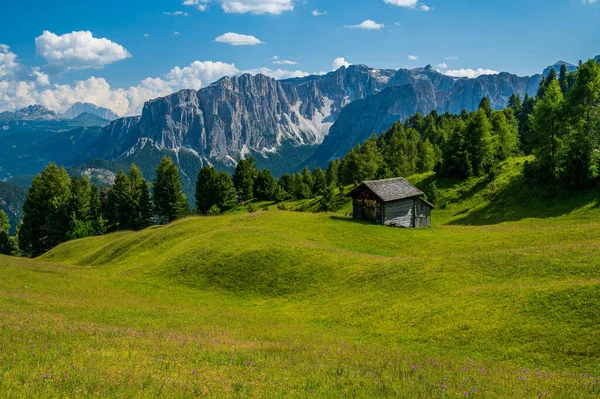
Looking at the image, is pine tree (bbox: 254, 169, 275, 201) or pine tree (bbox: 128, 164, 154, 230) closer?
pine tree (bbox: 128, 164, 154, 230)

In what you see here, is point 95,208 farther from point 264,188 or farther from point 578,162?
point 578,162

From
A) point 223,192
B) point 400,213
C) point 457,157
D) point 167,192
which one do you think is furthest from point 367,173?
point 167,192

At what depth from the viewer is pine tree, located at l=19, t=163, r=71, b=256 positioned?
3720 inches

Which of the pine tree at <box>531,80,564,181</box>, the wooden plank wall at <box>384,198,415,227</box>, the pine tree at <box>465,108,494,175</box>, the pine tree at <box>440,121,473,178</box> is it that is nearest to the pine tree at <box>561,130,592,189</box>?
the pine tree at <box>531,80,564,181</box>

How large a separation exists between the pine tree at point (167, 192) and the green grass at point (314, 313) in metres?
39.6

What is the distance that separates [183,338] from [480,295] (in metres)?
19.9

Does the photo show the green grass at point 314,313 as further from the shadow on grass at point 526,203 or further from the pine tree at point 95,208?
the pine tree at point 95,208

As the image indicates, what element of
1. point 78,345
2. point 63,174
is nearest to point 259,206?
point 63,174

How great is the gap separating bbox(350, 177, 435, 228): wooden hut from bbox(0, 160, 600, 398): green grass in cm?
486

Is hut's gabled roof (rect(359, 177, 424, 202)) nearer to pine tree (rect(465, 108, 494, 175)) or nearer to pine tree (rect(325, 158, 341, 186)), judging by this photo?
pine tree (rect(465, 108, 494, 175))

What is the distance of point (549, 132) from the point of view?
65875 mm

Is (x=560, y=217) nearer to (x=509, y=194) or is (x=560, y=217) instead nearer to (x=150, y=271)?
(x=509, y=194)

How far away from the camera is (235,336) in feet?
74.6

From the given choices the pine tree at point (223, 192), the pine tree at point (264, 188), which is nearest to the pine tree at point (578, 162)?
the pine tree at point (223, 192)
